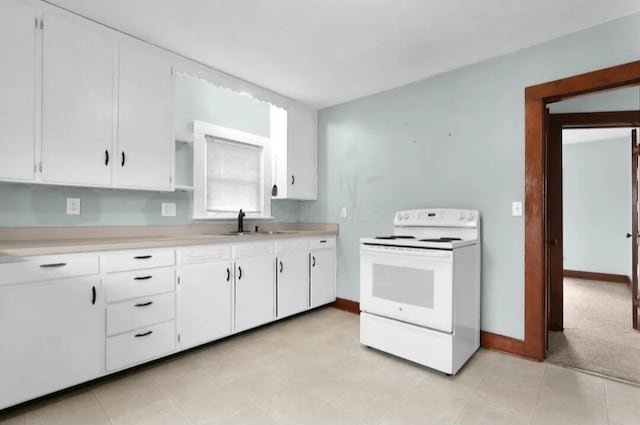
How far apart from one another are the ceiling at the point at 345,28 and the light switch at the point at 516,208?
48.1 inches

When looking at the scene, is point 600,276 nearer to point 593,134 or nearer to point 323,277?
point 593,134

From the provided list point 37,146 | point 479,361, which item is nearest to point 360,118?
point 479,361

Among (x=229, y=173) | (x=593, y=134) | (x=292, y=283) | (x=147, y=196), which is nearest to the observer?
(x=147, y=196)

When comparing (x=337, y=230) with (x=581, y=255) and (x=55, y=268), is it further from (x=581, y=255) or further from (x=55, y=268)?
(x=581, y=255)

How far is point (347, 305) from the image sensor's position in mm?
3660

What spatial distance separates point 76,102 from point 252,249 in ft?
5.43

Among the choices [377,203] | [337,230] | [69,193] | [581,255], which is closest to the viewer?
[69,193]

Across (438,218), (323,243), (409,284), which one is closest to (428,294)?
(409,284)

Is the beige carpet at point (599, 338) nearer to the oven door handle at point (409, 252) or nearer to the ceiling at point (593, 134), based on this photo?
the oven door handle at point (409, 252)

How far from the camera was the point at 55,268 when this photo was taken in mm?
1810

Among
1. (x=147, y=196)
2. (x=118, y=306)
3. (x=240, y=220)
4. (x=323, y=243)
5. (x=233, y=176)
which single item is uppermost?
(x=233, y=176)

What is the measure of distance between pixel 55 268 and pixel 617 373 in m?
3.65

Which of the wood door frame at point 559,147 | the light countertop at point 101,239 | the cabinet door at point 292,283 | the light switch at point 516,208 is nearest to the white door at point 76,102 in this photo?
the light countertop at point 101,239

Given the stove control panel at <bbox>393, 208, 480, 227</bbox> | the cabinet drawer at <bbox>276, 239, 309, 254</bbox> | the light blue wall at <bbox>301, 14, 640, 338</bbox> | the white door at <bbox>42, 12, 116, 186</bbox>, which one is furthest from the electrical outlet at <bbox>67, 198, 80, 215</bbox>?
the stove control panel at <bbox>393, 208, 480, 227</bbox>
